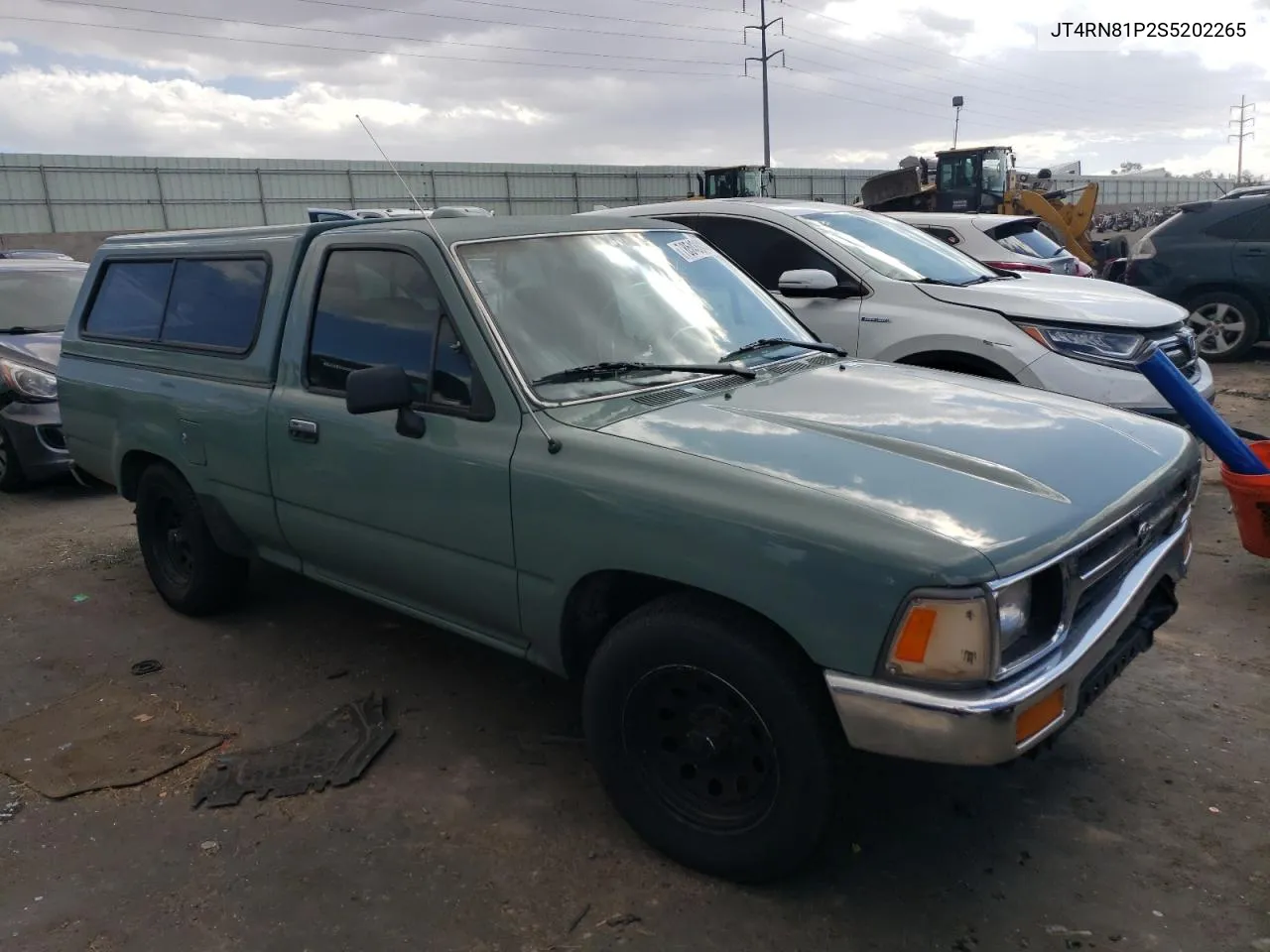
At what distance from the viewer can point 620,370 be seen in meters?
3.19

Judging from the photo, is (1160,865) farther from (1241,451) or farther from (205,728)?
(205,728)

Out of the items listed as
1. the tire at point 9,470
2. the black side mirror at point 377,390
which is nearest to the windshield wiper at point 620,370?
the black side mirror at point 377,390

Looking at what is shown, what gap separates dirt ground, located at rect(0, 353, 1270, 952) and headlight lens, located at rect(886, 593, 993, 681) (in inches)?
31.4

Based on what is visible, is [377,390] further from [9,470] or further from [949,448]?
[9,470]

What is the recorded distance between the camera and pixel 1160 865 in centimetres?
271

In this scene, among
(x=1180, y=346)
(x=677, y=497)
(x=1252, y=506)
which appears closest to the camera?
(x=677, y=497)

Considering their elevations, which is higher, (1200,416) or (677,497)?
(677,497)

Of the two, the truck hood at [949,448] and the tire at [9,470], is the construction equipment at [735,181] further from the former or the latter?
the truck hood at [949,448]

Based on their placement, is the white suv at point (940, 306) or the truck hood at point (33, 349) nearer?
the white suv at point (940, 306)

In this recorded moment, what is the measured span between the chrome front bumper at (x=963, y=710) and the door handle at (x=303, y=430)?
85.8 inches

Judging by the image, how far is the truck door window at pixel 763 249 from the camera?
599 cm

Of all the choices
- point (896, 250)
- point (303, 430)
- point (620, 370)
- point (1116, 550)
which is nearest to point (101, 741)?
point (303, 430)

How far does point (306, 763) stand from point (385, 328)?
5.18ft

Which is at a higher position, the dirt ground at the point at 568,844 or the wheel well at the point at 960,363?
the wheel well at the point at 960,363
